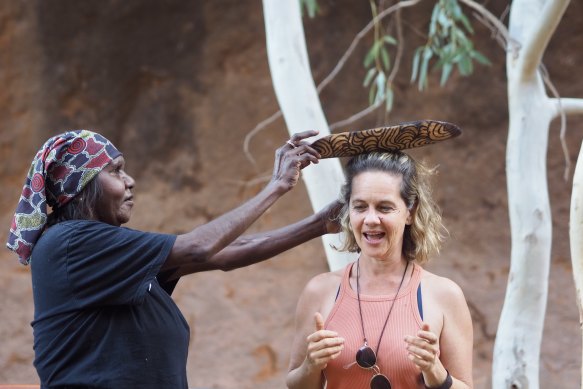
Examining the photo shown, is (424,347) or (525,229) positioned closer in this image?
(424,347)

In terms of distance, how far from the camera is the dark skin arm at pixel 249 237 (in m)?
2.79

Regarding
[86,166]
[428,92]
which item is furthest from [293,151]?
[428,92]

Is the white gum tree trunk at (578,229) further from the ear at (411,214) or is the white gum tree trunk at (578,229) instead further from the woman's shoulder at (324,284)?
the woman's shoulder at (324,284)

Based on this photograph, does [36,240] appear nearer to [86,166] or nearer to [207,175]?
[86,166]

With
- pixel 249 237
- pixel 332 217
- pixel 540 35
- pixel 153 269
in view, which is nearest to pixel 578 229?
pixel 332 217

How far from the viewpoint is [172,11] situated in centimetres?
704

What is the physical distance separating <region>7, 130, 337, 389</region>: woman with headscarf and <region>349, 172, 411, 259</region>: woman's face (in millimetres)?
233

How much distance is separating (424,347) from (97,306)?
3.07 feet

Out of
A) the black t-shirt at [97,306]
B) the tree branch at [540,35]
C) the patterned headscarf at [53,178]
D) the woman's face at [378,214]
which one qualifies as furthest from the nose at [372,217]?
the tree branch at [540,35]

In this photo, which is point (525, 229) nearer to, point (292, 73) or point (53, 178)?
point (292, 73)

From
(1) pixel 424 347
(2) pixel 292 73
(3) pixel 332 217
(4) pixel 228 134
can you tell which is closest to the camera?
(1) pixel 424 347

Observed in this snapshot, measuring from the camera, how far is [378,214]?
2.86m

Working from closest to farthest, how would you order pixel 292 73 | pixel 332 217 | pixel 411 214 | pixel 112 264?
pixel 112 264
pixel 411 214
pixel 332 217
pixel 292 73

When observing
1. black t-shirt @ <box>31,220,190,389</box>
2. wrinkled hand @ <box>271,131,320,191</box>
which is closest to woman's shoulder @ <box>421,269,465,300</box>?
wrinkled hand @ <box>271,131,320,191</box>
